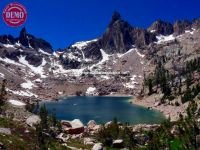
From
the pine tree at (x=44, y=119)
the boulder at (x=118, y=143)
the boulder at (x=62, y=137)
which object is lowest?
the boulder at (x=118, y=143)

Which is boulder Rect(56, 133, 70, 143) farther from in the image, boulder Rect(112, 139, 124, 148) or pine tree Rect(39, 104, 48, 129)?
A: boulder Rect(112, 139, 124, 148)

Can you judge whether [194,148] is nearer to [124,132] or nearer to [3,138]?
[124,132]

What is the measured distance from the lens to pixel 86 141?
8794 cm

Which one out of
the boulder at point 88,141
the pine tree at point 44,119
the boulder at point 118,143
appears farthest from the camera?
the boulder at point 88,141

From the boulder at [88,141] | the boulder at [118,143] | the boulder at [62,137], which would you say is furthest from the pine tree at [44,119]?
the boulder at [118,143]

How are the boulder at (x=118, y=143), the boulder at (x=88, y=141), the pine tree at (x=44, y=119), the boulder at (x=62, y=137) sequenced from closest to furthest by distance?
1. the boulder at (x=62, y=137)
2. the pine tree at (x=44, y=119)
3. the boulder at (x=118, y=143)
4. the boulder at (x=88, y=141)

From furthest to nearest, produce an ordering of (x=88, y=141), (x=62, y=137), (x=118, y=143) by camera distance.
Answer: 1. (x=62, y=137)
2. (x=88, y=141)
3. (x=118, y=143)

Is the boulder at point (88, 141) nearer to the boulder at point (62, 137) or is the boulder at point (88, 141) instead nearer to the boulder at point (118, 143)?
the boulder at point (62, 137)

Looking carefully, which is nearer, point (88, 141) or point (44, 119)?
point (88, 141)

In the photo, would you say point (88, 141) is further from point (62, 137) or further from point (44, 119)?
point (44, 119)

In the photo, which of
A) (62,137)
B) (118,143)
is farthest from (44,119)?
(118,143)

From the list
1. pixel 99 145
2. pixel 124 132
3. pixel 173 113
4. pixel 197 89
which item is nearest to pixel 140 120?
pixel 173 113

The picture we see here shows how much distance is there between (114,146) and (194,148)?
21931mm

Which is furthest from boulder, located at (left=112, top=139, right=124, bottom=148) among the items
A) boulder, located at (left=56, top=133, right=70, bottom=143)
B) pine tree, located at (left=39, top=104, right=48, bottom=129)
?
pine tree, located at (left=39, top=104, right=48, bottom=129)
